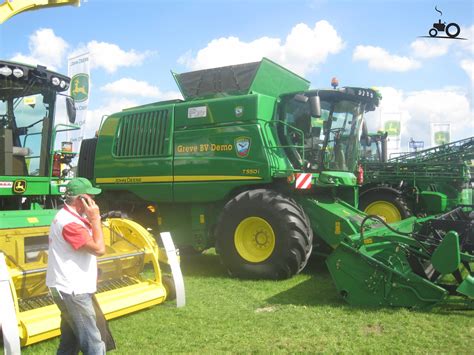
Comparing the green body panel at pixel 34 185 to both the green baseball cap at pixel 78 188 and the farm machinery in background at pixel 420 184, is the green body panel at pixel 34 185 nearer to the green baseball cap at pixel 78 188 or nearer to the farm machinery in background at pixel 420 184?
the green baseball cap at pixel 78 188

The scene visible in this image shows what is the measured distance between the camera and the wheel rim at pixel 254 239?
21.3 feet

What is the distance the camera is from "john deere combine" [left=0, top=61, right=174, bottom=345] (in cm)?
432

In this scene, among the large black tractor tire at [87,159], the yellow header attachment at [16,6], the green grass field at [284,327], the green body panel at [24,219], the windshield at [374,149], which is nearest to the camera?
the green grass field at [284,327]

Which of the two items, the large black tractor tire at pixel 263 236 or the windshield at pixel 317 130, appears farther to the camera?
the windshield at pixel 317 130

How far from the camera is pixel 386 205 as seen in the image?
10.7 metres

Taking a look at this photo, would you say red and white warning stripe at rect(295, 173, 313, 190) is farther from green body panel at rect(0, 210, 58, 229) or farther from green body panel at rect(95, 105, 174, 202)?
green body panel at rect(0, 210, 58, 229)

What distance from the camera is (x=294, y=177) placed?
6.56 metres

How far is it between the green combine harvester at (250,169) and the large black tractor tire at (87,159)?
352 mm

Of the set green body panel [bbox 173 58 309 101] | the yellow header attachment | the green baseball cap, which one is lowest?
the green baseball cap

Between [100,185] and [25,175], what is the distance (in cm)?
164

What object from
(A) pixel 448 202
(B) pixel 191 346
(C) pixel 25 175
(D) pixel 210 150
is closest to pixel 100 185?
(C) pixel 25 175

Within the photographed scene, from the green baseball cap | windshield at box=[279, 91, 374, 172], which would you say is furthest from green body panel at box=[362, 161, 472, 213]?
the green baseball cap

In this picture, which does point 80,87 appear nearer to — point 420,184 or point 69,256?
point 420,184

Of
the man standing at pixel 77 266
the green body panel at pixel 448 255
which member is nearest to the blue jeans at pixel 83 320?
the man standing at pixel 77 266
